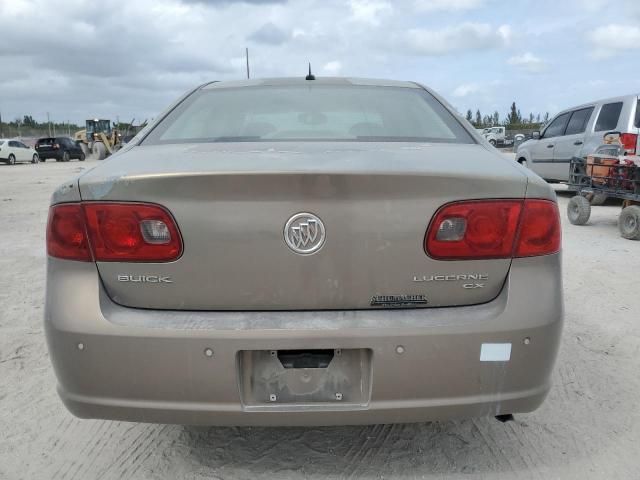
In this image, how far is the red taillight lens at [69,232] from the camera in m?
1.81

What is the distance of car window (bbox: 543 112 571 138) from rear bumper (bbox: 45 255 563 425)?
10.4 m

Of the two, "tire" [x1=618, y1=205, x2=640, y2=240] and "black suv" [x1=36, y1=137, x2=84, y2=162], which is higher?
"tire" [x1=618, y1=205, x2=640, y2=240]

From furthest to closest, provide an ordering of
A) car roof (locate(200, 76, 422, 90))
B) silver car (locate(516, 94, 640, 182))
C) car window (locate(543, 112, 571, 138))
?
car window (locate(543, 112, 571, 138)) < silver car (locate(516, 94, 640, 182)) < car roof (locate(200, 76, 422, 90))

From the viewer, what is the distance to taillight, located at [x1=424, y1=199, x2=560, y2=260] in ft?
5.83

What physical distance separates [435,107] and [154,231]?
5.08ft

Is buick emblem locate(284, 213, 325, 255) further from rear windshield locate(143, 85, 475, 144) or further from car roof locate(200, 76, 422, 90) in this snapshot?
car roof locate(200, 76, 422, 90)

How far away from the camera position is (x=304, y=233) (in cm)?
174

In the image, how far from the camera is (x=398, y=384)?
1.79m

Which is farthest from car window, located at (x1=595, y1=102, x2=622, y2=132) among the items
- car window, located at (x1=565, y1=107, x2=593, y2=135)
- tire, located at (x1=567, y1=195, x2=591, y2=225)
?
tire, located at (x1=567, y1=195, x2=591, y2=225)

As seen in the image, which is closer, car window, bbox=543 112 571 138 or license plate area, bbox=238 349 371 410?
license plate area, bbox=238 349 371 410

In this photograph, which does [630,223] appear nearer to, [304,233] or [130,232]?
[304,233]

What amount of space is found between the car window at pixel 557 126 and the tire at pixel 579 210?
3.71 meters

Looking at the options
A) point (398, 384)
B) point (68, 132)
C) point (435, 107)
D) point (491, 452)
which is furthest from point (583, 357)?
point (68, 132)

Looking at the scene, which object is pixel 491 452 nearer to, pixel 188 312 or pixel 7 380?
pixel 188 312
